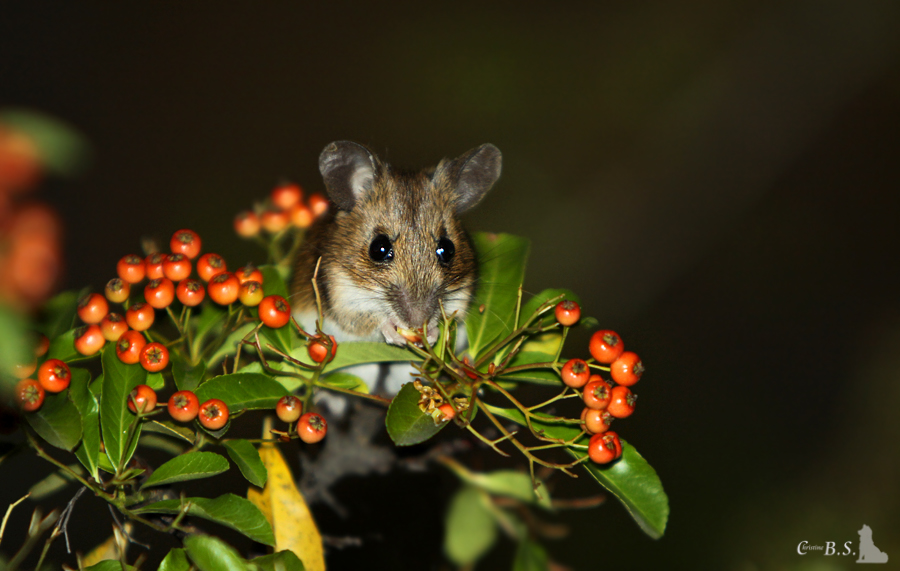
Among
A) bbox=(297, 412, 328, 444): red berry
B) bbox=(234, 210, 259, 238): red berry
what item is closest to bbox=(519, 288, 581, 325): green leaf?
bbox=(297, 412, 328, 444): red berry

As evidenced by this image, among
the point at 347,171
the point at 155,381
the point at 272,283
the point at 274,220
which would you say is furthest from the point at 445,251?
the point at 155,381

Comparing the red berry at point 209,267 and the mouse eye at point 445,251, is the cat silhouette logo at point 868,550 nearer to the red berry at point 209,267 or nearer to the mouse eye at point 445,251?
the mouse eye at point 445,251

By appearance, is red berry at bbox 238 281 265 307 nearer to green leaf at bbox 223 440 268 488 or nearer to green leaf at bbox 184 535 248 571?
green leaf at bbox 223 440 268 488

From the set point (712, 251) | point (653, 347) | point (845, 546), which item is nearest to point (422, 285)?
point (845, 546)

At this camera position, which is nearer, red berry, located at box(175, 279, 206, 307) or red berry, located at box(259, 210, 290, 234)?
red berry, located at box(175, 279, 206, 307)

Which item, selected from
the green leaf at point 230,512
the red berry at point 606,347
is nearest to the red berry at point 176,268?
the green leaf at point 230,512

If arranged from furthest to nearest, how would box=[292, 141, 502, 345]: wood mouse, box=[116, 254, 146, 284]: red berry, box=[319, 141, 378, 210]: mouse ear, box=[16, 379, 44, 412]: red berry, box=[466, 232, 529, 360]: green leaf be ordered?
box=[292, 141, 502, 345]: wood mouse, box=[319, 141, 378, 210]: mouse ear, box=[466, 232, 529, 360]: green leaf, box=[116, 254, 146, 284]: red berry, box=[16, 379, 44, 412]: red berry
